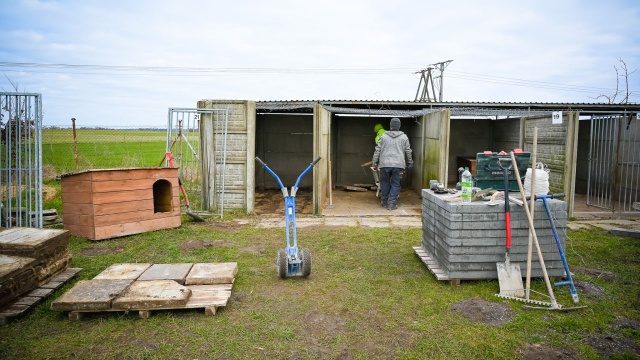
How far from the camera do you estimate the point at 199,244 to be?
706cm

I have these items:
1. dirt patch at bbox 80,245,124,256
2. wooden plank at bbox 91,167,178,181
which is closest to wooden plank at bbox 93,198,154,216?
wooden plank at bbox 91,167,178,181

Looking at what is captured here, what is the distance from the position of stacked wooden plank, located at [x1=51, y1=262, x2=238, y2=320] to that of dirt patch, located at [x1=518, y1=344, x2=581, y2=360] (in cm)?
282

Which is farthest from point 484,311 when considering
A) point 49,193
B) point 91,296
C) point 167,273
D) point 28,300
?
point 49,193

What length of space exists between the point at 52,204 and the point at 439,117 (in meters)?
9.34

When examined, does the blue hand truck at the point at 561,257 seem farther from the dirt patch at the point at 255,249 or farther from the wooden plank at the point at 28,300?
the wooden plank at the point at 28,300

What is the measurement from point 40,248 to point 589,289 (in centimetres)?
634

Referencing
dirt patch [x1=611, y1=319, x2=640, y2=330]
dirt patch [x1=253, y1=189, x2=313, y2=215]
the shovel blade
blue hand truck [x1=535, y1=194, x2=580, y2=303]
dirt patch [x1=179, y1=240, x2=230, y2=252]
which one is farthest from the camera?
dirt patch [x1=253, y1=189, x2=313, y2=215]

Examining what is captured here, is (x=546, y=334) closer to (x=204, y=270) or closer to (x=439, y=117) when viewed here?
(x=204, y=270)

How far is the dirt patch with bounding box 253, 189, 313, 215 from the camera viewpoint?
406 inches

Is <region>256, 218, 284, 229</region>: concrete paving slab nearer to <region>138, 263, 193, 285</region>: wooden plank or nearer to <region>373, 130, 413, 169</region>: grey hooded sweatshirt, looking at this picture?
<region>373, 130, 413, 169</region>: grey hooded sweatshirt

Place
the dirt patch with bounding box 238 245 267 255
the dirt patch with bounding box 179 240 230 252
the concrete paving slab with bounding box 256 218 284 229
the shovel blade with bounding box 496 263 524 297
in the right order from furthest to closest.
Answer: the concrete paving slab with bounding box 256 218 284 229
the dirt patch with bounding box 179 240 230 252
the dirt patch with bounding box 238 245 267 255
the shovel blade with bounding box 496 263 524 297

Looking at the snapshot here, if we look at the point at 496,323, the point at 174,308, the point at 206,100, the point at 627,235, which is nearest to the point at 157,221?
the point at 206,100

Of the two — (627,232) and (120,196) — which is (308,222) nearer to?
(120,196)

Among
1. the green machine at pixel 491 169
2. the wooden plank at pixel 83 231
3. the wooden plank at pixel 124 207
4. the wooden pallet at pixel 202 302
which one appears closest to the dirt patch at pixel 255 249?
the wooden pallet at pixel 202 302
